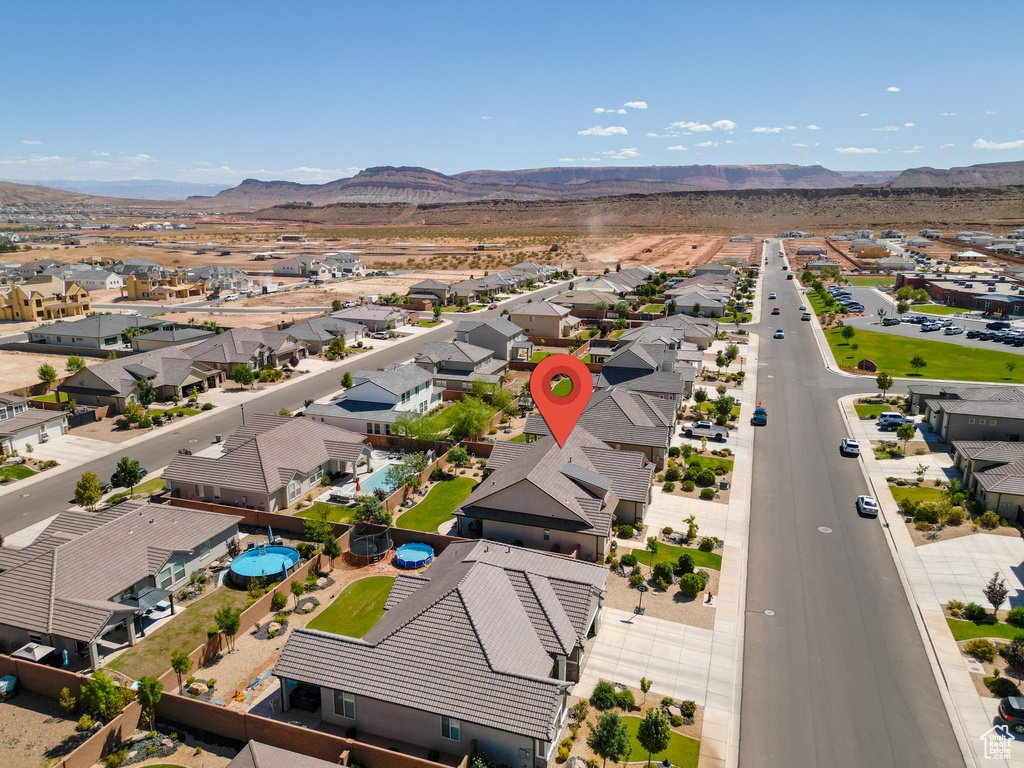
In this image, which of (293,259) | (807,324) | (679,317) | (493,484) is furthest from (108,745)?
(293,259)

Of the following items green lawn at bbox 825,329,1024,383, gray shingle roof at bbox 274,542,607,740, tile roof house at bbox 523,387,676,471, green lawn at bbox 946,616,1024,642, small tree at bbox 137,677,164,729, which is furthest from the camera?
green lawn at bbox 825,329,1024,383

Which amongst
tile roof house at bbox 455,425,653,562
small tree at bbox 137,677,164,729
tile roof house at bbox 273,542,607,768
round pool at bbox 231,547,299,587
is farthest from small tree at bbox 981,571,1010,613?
small tree at bbox 137,677,164,729

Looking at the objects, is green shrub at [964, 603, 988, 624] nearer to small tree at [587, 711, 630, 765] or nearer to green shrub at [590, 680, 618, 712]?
green shrub at [590, 680, 618, 712]

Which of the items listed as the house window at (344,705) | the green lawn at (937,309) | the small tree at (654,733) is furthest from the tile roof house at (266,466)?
the green lawn at (937,309)

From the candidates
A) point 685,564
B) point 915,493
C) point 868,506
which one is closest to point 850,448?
point 915,493

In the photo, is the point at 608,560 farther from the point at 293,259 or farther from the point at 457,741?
the point at 293,259

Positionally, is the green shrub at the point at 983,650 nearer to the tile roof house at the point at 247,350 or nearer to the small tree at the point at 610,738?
the small tree at the point at 610,738

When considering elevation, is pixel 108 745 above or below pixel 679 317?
below
